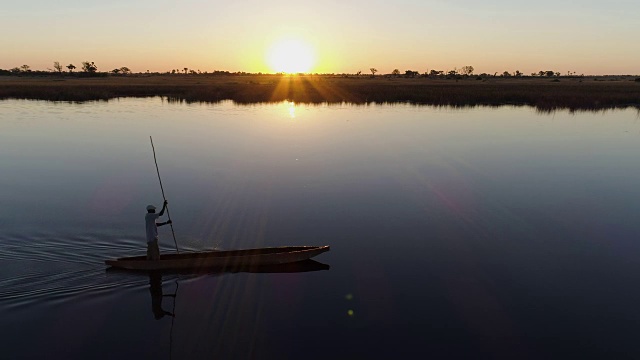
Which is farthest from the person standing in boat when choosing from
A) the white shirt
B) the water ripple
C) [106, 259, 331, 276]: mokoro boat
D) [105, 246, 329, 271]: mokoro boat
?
the water ripple

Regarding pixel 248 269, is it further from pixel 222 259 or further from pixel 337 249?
pixel 337 249

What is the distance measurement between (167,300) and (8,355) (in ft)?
10.6

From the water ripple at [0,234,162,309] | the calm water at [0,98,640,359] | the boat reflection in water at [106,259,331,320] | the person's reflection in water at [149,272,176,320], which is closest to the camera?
the calm water at [0,98,640,359]

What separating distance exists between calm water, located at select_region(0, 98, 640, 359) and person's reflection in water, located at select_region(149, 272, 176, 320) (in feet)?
0.18

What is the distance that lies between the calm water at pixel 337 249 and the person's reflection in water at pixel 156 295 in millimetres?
56

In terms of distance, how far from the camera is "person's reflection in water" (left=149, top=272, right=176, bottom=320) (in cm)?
999

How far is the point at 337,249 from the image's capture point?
43.3 ft

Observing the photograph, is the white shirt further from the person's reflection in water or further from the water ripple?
the water ripple

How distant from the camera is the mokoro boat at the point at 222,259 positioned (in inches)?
447

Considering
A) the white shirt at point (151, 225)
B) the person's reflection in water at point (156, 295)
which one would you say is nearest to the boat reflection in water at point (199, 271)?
the person's reflection in water at point (156, 295)

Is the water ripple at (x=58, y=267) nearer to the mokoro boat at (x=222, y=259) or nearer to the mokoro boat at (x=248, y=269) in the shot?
the mokoro boat at (x=248, y=269)

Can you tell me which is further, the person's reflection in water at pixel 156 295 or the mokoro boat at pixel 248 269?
the mokoro boat at pixel 248 269

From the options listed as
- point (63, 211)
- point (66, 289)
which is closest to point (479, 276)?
point (66, 289)

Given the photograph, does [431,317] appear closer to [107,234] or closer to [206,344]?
[206,344]
